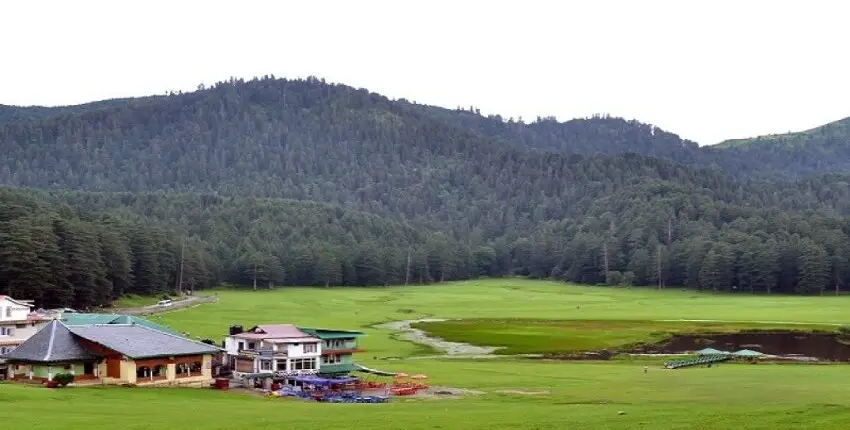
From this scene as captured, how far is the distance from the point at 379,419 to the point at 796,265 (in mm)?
141117

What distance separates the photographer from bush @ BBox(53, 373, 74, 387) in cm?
5206

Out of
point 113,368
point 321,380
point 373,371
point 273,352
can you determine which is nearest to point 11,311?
point 113,368

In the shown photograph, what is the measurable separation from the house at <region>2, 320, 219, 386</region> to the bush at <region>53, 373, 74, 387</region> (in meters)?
1.16

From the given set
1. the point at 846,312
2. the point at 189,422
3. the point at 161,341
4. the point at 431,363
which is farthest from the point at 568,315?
the point at 189,422

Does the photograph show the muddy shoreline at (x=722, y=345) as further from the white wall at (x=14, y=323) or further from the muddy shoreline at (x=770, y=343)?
the white wall at (x=14, y=323)

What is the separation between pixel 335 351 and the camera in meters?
64.6

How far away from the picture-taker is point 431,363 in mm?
70688

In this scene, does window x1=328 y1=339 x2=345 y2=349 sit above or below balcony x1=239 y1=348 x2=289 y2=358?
above

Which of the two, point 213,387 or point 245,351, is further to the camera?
point 245,351

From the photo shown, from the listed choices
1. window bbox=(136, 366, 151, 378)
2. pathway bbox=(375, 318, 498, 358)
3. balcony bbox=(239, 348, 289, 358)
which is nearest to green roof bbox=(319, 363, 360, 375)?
balcony bbox=(239, 348, 289, 358)

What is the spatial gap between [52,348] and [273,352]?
43.2ft

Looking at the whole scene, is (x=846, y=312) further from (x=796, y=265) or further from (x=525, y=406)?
(x=525, y=406)

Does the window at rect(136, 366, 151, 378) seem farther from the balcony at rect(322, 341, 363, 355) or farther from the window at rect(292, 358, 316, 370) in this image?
the balcony at rect(322, 341, 363, 355)

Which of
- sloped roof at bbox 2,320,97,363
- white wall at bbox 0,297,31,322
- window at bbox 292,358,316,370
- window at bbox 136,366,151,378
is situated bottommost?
window at bbox 292,358,316,370
